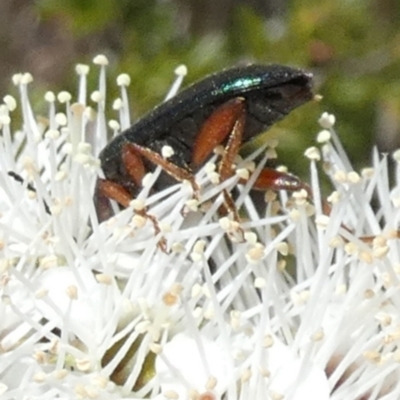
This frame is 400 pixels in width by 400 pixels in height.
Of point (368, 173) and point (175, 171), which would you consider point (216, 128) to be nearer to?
point (175, 171)

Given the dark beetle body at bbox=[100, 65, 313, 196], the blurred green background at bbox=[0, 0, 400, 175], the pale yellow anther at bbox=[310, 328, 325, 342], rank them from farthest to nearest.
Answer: the blurred green background at bbox=[0, 0, 400, 175] < the dark beetle body at bbox=[100, 65, 313, 196] < the pale yellow anther at bbox=[310, 328, 325, 342]

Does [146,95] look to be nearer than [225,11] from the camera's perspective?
Yes

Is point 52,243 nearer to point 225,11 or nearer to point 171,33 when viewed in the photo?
point 171,33

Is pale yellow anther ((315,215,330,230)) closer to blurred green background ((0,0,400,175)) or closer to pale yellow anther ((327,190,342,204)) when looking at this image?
pale yellow anther ((327,190,342,204))

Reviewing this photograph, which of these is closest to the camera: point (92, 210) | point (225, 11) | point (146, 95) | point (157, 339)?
point (157, 339)

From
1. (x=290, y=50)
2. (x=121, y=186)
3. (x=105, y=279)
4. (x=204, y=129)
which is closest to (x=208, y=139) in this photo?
(x=204, y=129)

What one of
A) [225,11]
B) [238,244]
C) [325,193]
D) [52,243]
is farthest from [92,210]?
[225,11]

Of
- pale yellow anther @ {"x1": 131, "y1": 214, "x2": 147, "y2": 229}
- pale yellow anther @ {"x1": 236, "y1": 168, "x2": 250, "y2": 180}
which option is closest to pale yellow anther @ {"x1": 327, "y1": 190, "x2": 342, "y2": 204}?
pale yellow anther @ {"x1": 236, "y1": 168, "x2": 250, "y2": 180}
